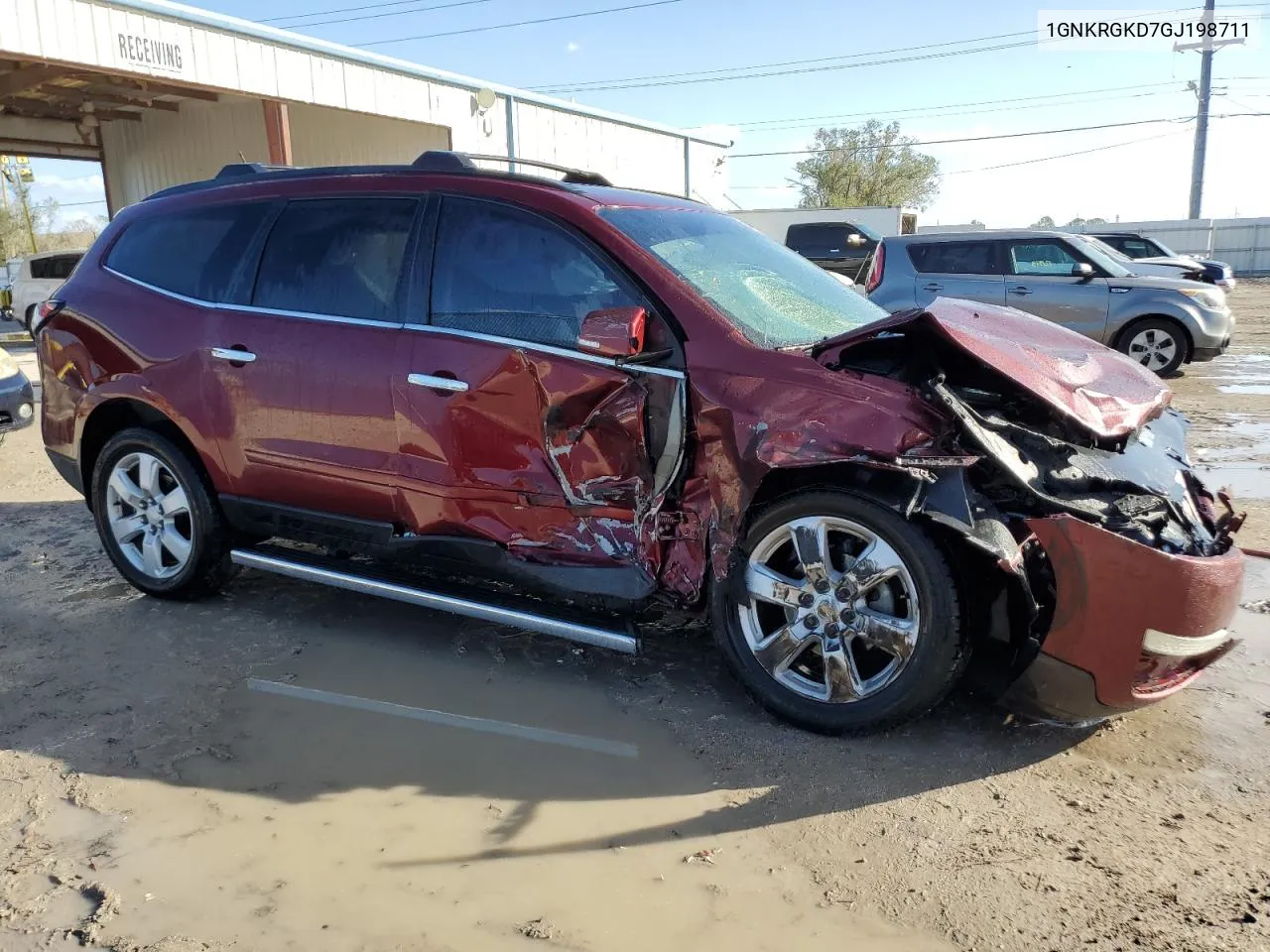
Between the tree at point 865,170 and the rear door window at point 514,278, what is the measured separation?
48.3m

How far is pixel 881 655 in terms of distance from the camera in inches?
126

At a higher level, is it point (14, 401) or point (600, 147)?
point (600, 147)

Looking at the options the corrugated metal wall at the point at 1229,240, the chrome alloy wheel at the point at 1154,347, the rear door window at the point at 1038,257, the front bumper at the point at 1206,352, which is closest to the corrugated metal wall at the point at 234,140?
the rear door window at the point at 1038,257

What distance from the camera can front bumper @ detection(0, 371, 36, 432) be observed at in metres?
7.27

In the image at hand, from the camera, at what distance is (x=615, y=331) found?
307 centimetres

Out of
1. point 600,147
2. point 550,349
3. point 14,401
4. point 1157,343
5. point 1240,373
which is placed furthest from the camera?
point 600,147

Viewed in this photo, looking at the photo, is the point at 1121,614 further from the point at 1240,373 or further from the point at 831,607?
the point at 1240,373

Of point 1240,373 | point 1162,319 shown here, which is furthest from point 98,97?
point 1240,373

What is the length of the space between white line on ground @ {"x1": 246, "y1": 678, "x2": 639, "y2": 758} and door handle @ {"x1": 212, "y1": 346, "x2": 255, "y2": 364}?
1.34 meters

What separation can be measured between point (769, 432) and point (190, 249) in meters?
2.95

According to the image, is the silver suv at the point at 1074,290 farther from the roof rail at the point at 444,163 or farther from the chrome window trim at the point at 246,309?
the chrome window trim at the point at 246,309

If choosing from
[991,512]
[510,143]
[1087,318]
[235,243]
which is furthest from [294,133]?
[991,512]

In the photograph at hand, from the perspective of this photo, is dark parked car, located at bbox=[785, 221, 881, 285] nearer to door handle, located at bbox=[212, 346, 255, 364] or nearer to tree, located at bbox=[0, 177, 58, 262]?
door handle, located at bbox=[212, 346, 255, 364]

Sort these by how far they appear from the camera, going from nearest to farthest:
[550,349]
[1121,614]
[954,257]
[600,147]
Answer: [1121,614] < [550,349] < [954,257] < [600,147]
